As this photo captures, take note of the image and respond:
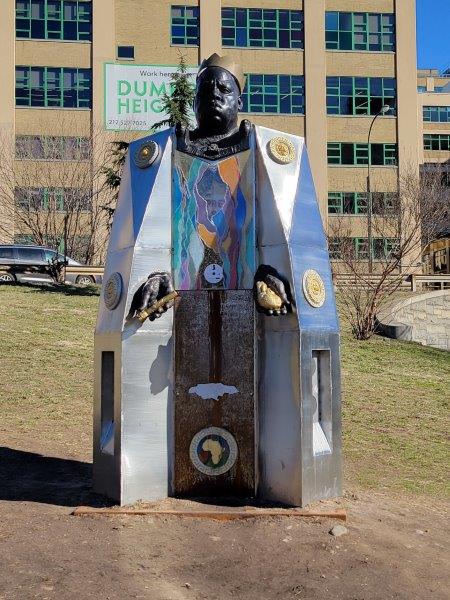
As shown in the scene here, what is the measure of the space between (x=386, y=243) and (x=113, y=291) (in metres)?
26.3

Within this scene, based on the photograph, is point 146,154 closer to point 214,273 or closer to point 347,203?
point 214,273

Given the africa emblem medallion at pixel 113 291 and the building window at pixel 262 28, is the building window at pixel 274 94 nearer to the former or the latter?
the building window at pixel 262 28

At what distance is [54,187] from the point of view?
31.7 meters

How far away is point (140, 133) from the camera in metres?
39.9

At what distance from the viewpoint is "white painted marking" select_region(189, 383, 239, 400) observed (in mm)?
7301

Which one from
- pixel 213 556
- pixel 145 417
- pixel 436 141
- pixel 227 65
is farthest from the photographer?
pixel 436 141

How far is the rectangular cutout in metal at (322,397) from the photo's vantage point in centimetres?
729

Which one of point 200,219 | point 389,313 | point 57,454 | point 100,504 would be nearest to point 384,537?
point 100,504

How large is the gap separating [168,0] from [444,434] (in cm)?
3903

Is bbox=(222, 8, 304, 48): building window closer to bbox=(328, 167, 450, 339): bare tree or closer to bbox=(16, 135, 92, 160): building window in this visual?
bbox=(328, 167, 450, 339): bare tree

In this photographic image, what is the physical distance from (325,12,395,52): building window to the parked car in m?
25.7

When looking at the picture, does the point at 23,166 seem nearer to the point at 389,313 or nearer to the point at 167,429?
the point at 389,313

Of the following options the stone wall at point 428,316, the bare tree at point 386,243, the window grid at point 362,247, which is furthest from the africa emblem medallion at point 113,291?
the stone wall at point 428,316

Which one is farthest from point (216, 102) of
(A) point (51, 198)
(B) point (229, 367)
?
(A) point (51, 198)
